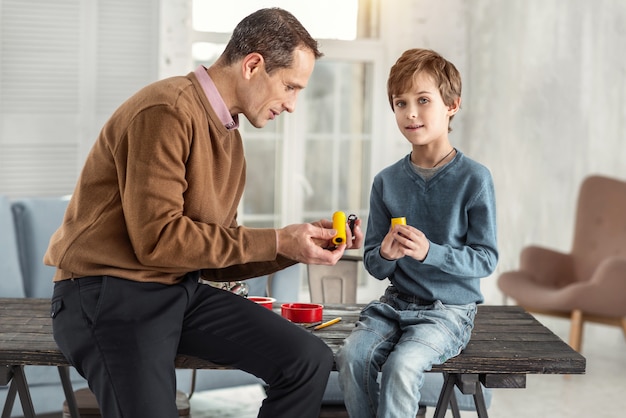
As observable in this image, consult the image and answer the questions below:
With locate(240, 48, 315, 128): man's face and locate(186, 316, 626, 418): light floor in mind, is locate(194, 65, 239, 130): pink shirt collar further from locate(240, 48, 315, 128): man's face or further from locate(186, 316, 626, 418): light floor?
locate(186, 316, 626, 418): light floor

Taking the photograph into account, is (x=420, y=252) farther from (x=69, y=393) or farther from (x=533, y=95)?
(x=533, y=95)

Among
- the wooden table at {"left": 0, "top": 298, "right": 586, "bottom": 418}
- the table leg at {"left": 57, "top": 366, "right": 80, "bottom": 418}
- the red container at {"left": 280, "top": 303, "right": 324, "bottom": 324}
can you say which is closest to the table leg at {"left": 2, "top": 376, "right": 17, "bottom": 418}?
the wooden table at {"left": 0, "top": 298, "right": 586, "bottom": 418}

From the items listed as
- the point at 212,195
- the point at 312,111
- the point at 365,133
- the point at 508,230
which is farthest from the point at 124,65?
the point at 212,195

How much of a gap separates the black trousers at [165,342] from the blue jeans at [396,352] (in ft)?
0.29

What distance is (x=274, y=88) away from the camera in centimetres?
242

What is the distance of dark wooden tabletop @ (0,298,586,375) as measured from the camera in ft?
7.64

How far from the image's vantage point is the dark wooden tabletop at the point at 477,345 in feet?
7.64

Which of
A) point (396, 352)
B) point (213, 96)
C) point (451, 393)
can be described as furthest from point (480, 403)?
point (213, 96)

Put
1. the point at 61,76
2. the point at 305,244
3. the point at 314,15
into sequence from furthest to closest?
the point at 314,15, the point at 61,76, the point at 305,244

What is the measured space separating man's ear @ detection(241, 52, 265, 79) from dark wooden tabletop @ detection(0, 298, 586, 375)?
73cm

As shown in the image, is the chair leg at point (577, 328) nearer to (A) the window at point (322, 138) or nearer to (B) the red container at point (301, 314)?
(A) the window at point (322, 138)

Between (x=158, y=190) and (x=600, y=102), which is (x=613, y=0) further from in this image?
(x=158, y=190)

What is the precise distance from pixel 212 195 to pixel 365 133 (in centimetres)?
413

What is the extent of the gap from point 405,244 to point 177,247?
592 millimetres
